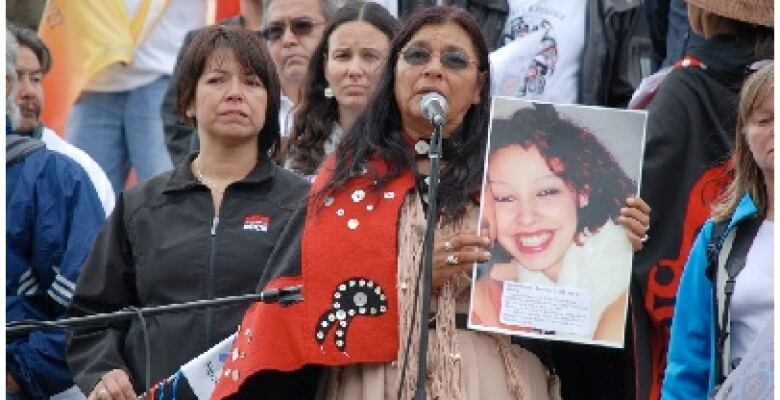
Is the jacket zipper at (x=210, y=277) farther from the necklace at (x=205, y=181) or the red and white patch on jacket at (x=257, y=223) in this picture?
the necklace at (x=205, y=181)

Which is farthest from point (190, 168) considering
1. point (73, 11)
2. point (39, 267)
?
point (73, 11)

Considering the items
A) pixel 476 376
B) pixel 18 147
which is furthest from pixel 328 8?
pixel 476 376

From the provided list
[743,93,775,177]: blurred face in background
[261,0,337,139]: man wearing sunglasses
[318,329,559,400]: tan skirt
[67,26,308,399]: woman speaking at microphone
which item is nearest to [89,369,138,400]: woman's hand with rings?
[67,26,308,399]: woman speaking at microphone

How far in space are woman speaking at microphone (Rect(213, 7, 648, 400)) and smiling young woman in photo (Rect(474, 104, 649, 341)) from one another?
0.11m

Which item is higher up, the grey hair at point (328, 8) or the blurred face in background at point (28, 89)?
the grey hair at point (328, 8)

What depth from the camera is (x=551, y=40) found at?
29.4ft

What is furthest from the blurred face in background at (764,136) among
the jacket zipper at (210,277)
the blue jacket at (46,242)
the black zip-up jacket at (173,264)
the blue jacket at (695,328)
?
the blue jacket at (46,242)

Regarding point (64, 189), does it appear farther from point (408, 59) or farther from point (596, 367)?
point (596, 367)

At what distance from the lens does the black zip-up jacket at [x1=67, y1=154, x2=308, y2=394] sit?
6.91 m

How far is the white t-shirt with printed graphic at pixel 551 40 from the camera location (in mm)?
8836

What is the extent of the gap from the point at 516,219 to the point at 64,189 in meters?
2.33

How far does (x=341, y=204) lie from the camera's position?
6.32m

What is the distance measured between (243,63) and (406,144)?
1091 millimetres

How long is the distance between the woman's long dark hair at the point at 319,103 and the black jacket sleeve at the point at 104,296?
3.64 ft
